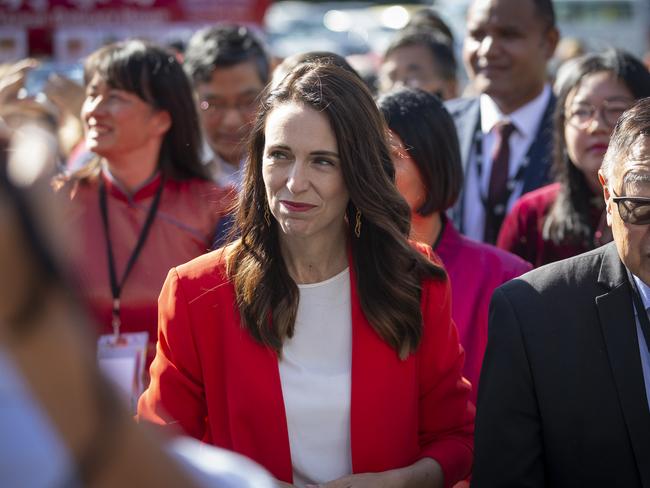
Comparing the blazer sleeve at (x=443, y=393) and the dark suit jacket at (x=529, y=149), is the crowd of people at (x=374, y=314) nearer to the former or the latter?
the blazer sleeve at (x=443, y=393)

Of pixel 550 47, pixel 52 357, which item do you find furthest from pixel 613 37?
pixel 52 357

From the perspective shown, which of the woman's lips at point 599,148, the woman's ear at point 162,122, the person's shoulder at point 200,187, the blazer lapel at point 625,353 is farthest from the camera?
the woman's ear at point 162,122

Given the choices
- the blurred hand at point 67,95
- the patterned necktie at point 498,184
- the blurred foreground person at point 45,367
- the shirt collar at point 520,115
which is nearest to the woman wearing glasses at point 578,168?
the patterned necktie at point 498,184

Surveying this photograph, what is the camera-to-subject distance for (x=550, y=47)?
5680mm

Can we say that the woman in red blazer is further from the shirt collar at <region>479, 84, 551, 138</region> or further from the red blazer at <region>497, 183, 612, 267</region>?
the shirt collar at <region>479, 84, 551, 138</region>

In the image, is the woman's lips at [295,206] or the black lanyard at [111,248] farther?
the black lanyard at [111,248]

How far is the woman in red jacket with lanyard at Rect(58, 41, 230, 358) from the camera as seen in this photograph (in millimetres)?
4016

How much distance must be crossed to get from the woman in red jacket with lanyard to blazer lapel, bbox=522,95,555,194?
4.95ft

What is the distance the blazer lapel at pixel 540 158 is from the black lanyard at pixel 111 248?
1742 millimetres

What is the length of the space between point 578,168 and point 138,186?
185 centimetres

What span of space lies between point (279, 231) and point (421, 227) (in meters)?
0.78

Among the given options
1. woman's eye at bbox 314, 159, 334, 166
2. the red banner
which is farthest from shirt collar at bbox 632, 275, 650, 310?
the red banner

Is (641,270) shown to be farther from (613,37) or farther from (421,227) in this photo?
(613,37)

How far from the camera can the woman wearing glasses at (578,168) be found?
4137 millimetres
